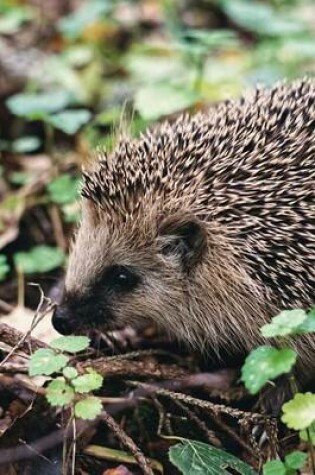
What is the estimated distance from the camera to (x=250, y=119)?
381cm

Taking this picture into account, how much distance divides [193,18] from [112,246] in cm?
510

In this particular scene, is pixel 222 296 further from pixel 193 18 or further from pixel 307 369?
pixel 193 18

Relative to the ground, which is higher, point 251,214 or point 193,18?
point 251,214

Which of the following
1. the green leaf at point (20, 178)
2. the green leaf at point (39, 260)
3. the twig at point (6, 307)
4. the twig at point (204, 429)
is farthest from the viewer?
the green leaf at point (20, 178)

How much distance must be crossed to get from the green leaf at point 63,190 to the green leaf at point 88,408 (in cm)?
197

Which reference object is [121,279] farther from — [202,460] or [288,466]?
[288,466]

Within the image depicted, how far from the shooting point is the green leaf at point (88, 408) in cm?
278

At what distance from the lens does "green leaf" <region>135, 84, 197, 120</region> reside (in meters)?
4.76

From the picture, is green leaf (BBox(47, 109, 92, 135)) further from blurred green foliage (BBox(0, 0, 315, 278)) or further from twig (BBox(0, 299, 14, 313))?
twig (BBox(0, 299, 14, 313))

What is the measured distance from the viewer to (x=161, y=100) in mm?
4859

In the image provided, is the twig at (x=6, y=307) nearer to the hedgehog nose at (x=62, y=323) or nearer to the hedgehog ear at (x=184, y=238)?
the hedgehog nose at (x=62, y=323)

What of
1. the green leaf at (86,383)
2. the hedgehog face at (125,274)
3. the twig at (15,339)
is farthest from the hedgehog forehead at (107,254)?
the green leaf at (86,383)

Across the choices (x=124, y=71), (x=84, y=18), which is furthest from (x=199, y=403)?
(x=124, y=71)

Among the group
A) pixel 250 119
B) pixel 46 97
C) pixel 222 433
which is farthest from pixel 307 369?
pixel 46 97
